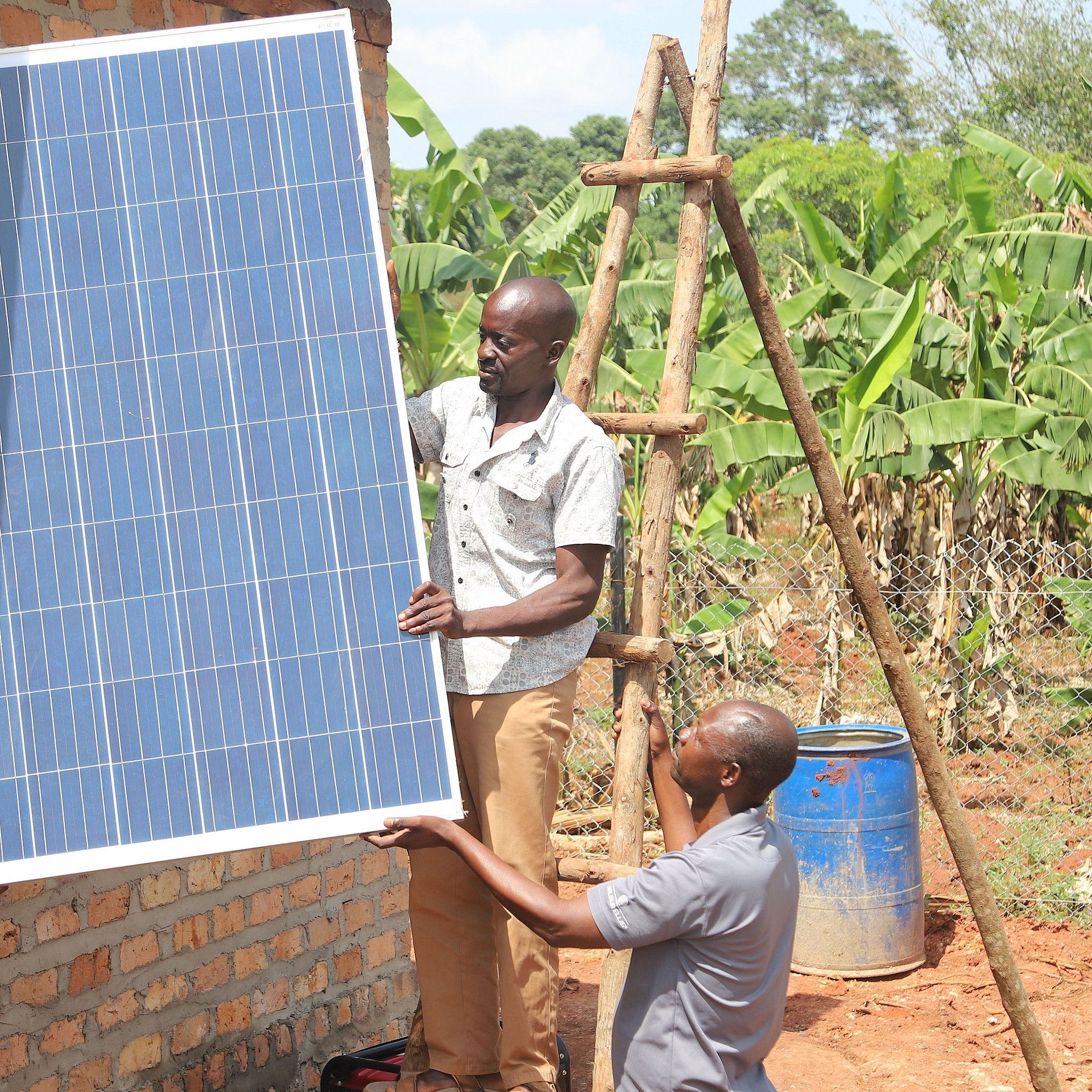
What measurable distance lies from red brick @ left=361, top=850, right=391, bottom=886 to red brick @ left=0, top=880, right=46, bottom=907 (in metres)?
1.39

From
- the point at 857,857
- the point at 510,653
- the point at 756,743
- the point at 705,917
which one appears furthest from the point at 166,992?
the point at 857,857

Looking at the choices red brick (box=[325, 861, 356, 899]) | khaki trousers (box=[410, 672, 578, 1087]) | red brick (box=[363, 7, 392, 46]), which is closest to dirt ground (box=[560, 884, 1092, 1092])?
red brick (box=[325, 861, 356, 899])

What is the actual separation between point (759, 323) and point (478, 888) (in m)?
2.24

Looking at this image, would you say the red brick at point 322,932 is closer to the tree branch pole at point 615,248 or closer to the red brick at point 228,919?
the red brick at point 228,919

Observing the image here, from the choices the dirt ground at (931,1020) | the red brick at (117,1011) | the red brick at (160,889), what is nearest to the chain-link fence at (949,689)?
the dirt ground at (931,1020)

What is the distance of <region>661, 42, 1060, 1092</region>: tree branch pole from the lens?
461 cm

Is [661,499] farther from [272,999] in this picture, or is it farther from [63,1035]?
[63,1035]

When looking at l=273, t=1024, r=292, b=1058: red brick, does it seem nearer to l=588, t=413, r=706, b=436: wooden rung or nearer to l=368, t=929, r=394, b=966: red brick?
l=368, t=929, r=394, b=966: red brick

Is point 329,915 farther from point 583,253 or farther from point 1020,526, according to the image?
point 583,253

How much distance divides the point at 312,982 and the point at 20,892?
1346mm

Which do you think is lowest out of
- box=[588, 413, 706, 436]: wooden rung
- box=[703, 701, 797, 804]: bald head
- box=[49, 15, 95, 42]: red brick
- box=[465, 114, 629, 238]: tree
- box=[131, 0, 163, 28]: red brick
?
box=[703, 701, 797, 804]: bald head

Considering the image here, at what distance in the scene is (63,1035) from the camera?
395cm

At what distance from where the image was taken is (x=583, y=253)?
15406mm

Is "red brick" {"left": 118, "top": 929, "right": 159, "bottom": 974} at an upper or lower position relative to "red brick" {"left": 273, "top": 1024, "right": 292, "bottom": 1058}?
upper
